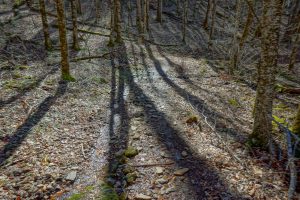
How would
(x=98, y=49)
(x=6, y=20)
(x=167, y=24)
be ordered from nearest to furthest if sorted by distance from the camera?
(x=98, y=49), (x=6, y=20), (x=167, y=24)

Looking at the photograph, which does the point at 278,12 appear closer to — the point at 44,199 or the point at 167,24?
the point at 44,199

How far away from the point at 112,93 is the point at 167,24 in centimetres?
2109

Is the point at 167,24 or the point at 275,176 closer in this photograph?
the point at 275,176

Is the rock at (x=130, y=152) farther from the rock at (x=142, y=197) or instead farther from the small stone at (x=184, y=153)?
the rock at (x=142, y=197)

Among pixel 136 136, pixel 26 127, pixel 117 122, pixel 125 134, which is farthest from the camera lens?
pixel 117 122

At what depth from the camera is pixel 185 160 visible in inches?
214

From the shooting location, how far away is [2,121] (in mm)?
6473

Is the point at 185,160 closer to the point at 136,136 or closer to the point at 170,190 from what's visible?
the point at 170,190

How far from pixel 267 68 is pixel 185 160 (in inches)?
112

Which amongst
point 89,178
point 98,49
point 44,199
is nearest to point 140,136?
point 89,178

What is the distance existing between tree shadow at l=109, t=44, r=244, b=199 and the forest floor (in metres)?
0.02

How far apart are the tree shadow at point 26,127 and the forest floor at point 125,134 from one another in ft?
0.08

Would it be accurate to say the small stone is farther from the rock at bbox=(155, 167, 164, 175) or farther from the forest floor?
the rock at bbox=(155, 167, 164, 175)

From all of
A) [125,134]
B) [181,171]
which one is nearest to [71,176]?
[125,134]
